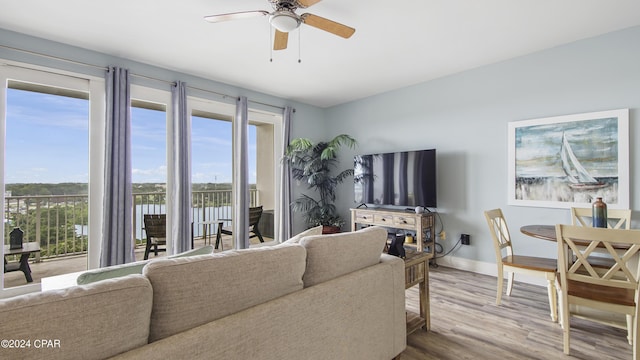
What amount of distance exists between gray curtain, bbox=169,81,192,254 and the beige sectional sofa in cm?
273

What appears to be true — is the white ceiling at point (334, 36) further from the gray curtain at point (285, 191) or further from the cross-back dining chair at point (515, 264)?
the cross-back dining chair at point (515, 264)

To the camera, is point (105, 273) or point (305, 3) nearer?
point (105, 273)

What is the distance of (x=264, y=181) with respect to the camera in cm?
504

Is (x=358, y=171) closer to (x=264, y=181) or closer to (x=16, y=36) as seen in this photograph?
(x=264, y=181)

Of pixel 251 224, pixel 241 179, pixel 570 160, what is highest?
pixel 570 160

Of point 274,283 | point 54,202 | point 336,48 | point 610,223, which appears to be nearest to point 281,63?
point 336,48

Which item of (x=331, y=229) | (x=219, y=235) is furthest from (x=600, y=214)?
(x=219, y=235)

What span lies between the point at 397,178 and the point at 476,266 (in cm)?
148

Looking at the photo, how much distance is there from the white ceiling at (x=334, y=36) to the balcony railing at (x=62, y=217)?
66.8 inches

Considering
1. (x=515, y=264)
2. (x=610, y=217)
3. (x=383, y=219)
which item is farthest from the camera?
(x=383, y=219)

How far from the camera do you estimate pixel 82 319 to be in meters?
0.77

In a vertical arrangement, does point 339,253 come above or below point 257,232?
above

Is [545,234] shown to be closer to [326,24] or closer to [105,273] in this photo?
[326,24]

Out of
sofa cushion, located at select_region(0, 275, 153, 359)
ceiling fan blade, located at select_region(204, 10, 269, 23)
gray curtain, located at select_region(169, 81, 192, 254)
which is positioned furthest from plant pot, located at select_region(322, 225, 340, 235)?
sofa cushion, located at select_region(0, 275, 153, 359)
